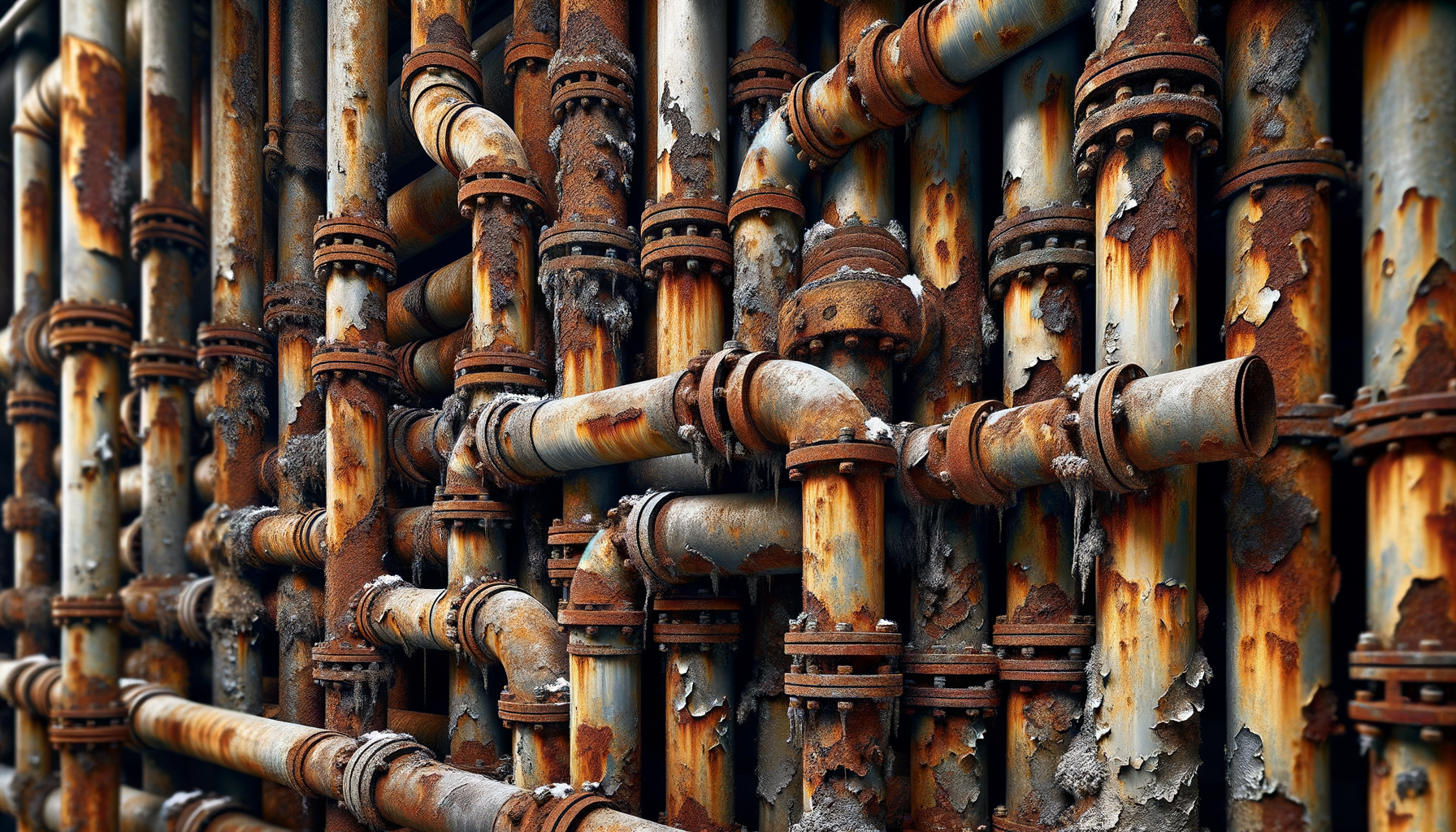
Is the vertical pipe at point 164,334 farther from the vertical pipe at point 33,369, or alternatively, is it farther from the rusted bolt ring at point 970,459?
the rusted bolt ring at point 970,459

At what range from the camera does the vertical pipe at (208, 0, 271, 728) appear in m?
7.70

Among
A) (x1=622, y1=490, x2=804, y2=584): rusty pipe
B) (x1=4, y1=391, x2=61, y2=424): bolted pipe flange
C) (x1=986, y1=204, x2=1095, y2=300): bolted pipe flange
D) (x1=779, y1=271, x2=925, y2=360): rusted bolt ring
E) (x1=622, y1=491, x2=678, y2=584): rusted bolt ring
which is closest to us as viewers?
(x1=986, y1=204, x2=1095, y2=300): bolted pipe flange

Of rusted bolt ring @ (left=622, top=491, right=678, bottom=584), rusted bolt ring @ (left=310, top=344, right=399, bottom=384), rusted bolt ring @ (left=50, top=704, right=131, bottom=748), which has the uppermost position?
rusted bolt ring @ (left=310, top=344, right=399, bottom=384)

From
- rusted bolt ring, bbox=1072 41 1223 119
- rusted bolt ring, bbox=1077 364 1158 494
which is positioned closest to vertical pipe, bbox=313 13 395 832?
rusted bolt ring, bbox=1077 364 1158 494

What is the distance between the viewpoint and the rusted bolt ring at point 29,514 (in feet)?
34.6

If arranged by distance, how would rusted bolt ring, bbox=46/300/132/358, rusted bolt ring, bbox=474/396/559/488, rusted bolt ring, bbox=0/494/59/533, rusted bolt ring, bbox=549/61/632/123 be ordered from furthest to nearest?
rusted bolt ring, bbox=0/494/59/533, rusted bolt ring, bbox=46/300/132/358, rusted bolt ring, bbox=549/61/632/123, rusted bolt ring, bbox=474/396/559/488

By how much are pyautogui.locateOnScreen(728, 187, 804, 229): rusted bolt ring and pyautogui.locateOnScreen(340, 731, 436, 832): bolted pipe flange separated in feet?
11.5

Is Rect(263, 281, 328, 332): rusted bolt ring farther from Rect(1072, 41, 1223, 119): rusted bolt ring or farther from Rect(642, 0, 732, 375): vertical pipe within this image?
Rect(1072, 41, 1223, 119): rusted bolt ring

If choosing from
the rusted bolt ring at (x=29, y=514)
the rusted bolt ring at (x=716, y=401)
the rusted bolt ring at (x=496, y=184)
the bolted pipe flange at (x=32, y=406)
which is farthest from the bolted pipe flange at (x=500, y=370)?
the bolted pipe flange at (x=32, y=406)

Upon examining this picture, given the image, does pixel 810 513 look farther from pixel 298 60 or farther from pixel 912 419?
pixel 298 60

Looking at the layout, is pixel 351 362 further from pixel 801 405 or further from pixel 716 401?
pixel 801 405

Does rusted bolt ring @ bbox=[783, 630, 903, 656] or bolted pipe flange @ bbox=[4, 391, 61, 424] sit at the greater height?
bolted pipe flange @ bbox=[4, 391, 61, 424]

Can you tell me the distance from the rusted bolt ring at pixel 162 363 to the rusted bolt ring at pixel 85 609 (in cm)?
181

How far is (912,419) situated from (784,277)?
974 millimetres
